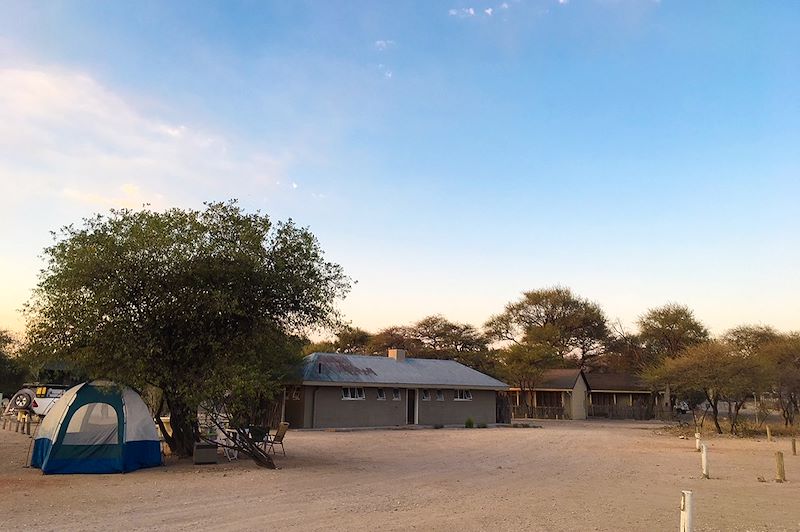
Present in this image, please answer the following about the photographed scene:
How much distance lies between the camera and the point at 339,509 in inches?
375

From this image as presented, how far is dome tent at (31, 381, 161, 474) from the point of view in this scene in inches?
532

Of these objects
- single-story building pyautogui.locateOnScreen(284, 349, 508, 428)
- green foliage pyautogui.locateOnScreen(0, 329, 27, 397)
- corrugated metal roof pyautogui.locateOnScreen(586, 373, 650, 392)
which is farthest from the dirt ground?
green foliage pyautogui.locateOnScreen(0, 329, 27, 397)

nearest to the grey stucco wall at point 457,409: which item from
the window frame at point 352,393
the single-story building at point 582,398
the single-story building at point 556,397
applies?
the window frame at point 352,393

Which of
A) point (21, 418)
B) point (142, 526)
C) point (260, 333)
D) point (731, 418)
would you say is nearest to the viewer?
point (142, 526)

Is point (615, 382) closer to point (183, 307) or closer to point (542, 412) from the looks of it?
point (542, 412)

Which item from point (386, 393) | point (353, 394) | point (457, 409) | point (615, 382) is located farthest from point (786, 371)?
point (353, 394)

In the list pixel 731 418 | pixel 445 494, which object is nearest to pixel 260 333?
pixel 445 494

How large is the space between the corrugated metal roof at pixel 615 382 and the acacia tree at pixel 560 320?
4.79 meters

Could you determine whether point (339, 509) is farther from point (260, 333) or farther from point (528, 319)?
point (528, 319)

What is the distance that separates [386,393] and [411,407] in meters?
2.02

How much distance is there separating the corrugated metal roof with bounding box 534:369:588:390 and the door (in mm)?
17961

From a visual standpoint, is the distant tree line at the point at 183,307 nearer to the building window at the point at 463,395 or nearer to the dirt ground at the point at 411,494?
the dirt ground at the point at 411,494

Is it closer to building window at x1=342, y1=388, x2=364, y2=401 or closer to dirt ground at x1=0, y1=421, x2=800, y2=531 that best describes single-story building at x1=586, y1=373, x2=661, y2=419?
building window at x1=342, y1=388, x2=364, y2=401

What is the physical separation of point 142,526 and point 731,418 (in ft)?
101
